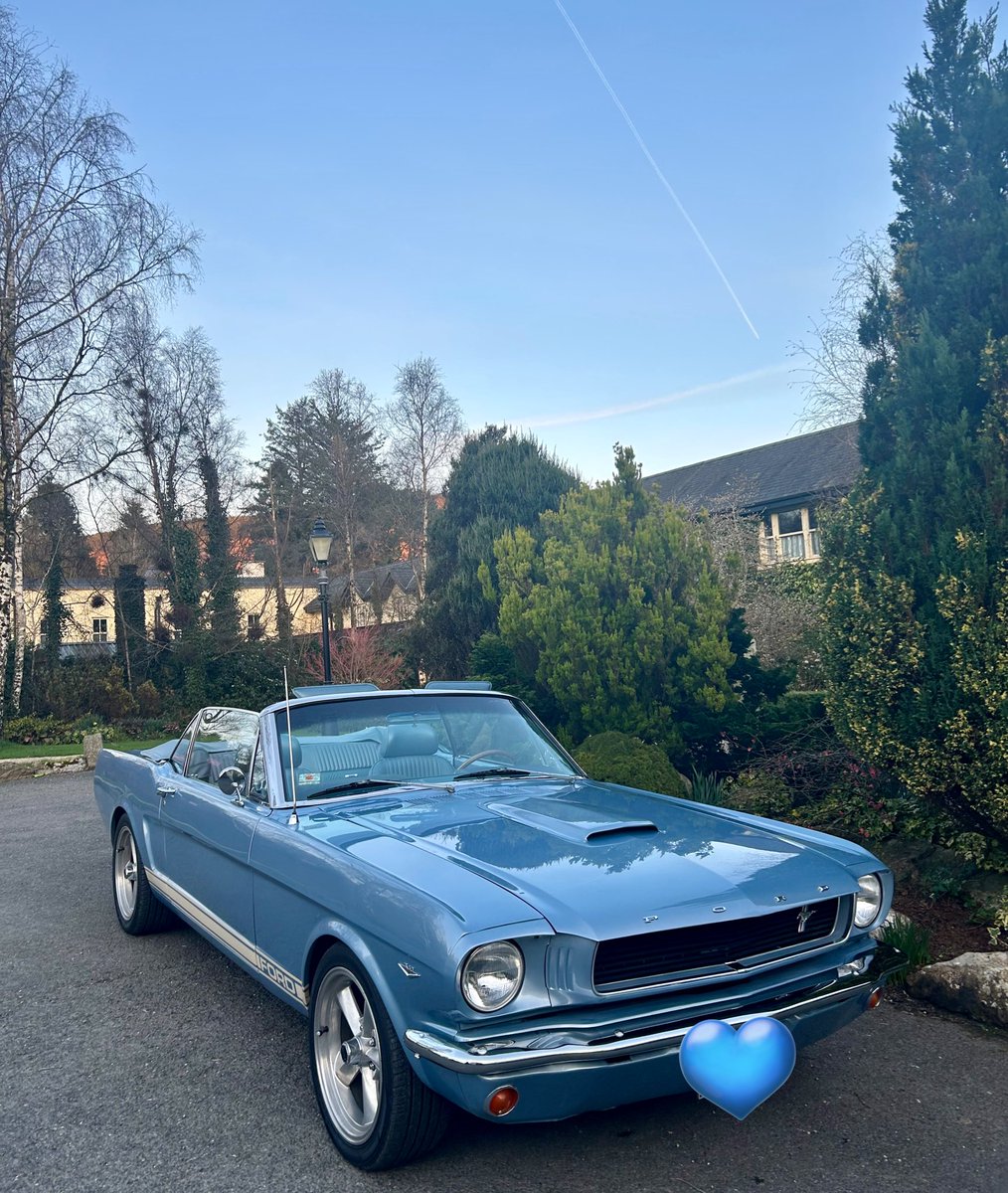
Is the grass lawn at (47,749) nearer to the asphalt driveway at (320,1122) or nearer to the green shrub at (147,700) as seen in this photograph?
the green shrub at (147,700)

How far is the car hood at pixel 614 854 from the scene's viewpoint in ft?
8.98

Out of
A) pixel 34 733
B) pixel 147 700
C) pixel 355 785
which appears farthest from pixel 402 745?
pixel 147 700

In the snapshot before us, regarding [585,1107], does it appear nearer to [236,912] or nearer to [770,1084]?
[770,1084]

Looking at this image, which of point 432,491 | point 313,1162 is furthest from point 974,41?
point 432,491

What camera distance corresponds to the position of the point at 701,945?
9.21 ft

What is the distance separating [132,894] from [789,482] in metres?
26.5

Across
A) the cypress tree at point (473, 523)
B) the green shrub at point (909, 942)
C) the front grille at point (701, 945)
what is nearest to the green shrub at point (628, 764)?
the green shrub at point (909, 942)

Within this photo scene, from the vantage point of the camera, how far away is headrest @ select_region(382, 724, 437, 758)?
426 cm

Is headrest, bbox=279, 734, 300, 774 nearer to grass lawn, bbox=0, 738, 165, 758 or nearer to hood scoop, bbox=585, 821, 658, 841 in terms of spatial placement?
hood scoop, bbox=585, 821, 658, 841

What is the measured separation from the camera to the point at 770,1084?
2604 millimetres

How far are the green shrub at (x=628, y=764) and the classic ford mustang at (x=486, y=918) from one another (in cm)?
249

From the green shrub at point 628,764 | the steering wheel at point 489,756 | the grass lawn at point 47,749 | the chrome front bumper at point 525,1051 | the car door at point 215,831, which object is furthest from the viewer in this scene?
the grass lawn at point 47,749

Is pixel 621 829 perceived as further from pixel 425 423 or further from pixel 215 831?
pixel 425 423

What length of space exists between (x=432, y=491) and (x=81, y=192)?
23.1 m
